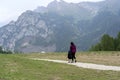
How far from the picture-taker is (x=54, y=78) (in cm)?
2377

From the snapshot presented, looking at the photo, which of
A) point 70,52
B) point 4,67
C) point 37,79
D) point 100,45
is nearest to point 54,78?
point 37,79

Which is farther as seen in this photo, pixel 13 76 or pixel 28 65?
pixel 28 65

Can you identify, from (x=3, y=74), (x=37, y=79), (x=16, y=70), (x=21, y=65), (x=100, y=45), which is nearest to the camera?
(x=37, y=79)

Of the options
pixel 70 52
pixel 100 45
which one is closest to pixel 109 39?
pixel 100 45

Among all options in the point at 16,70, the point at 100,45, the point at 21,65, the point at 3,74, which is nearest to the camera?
the point at 3,74

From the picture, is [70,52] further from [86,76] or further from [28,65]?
[86,76]

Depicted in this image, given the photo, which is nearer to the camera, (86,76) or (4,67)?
(86,76)

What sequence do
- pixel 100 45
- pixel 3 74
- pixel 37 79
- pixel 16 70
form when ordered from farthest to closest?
pixel 100 45 < pixel 16 70 < pixel 3 74 < pixel 37 79

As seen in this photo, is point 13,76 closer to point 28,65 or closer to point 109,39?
point 28,65

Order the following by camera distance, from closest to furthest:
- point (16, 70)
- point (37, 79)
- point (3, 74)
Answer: point (37, 79), point (3, 74), point (16, 70)

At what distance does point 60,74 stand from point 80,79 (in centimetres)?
245

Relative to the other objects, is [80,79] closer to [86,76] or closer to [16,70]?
[86,76]

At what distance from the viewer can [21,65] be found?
101 ft

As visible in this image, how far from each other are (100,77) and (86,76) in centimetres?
97
